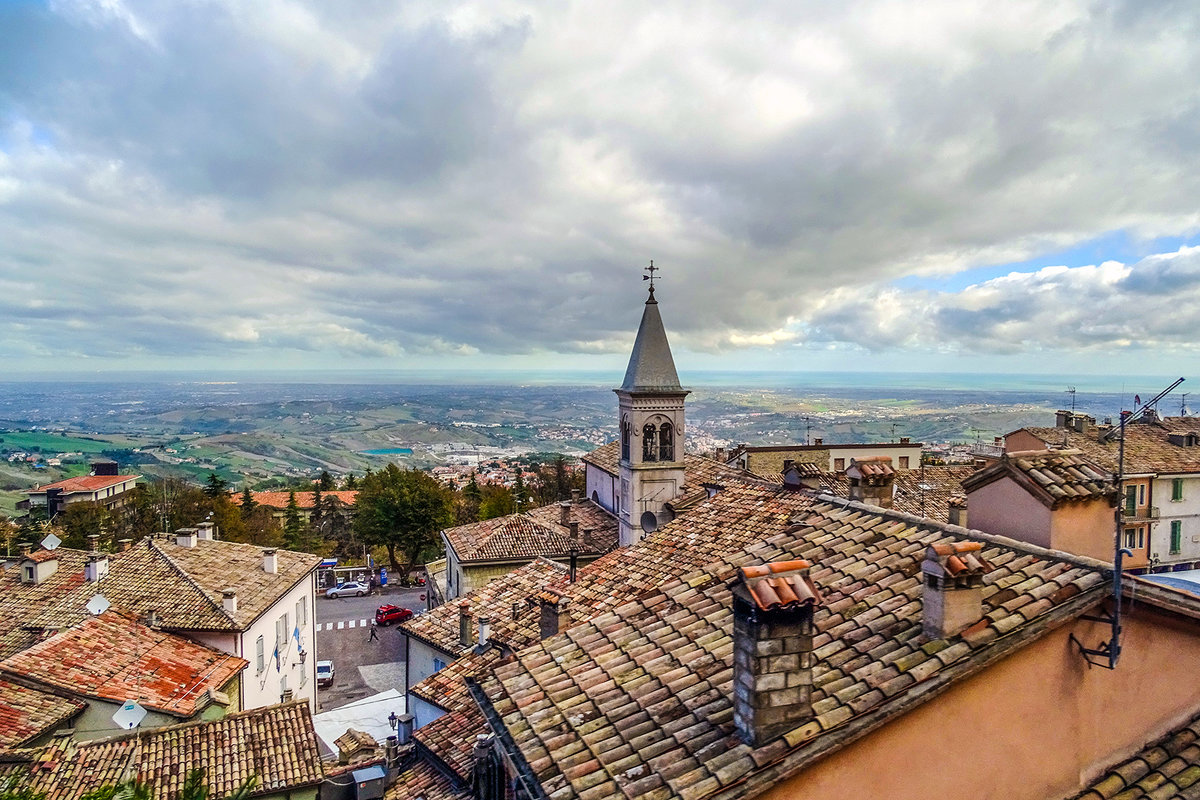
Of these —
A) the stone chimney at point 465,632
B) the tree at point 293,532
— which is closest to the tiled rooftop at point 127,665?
the stone chimney at point 465,632

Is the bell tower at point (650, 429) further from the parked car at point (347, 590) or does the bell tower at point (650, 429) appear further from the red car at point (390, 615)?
the parked car at point (347, 590)

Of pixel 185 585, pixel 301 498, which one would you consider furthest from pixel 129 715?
pixel 301 498

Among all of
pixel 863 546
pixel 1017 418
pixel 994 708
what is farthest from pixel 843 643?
pixel 1017 418

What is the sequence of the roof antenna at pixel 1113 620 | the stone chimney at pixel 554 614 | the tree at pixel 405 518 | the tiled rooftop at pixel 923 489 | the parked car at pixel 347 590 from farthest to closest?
the tree at pixel 405 518
the parked car at pixel 347 590
the tiled rooftop at pixel 923 489
the stone chimney at pixel 554 614
the roof antenna at pixel 1113 620

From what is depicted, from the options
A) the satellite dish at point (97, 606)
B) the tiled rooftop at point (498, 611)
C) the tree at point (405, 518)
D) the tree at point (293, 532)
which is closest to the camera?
the tiled rooftop at point (498, 611)

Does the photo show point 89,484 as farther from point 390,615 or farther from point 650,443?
point 650,443

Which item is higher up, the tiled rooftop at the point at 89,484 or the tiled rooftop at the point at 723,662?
the tiled rooftop at the point at 723,662

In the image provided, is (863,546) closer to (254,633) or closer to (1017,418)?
(254,633)
